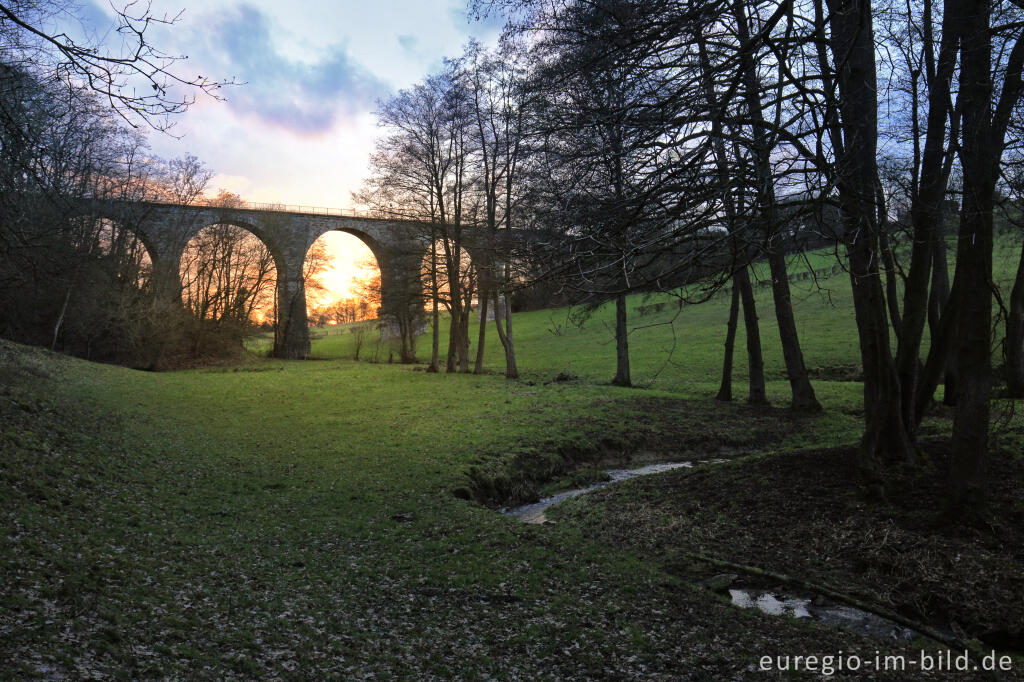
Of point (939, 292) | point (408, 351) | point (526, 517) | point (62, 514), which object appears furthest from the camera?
point (408, 351)

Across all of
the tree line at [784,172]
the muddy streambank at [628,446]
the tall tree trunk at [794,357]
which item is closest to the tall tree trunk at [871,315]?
the tree line at [784,172]

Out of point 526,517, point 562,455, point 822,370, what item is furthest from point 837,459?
point 822,370

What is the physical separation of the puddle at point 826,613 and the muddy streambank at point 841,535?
54 mm

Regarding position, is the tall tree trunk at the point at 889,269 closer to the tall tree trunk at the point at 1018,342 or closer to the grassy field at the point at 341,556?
the grassy field at the point at 341,556

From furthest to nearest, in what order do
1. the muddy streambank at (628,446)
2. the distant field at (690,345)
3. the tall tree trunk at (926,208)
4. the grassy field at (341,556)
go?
the distant field at (690,345), the muddy streambank at (628,446), the tall tree trunk at (926,208), the grassy field at (341,556)

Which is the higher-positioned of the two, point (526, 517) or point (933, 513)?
point (933, 513)

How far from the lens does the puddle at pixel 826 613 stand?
5.04 meters

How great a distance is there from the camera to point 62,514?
6.13 meters

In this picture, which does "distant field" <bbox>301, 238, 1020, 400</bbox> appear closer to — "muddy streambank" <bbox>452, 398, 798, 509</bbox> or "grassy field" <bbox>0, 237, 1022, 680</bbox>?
"muddy streambank" <bbox>452, 398, 798, 509</bbox>

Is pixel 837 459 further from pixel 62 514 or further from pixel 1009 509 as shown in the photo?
pixel 62 514

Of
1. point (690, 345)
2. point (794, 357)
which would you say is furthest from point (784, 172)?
point (690, 345)

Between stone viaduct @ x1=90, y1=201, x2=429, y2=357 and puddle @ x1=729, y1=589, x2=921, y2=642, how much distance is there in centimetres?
2352

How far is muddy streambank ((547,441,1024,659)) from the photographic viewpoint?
17.3 ft

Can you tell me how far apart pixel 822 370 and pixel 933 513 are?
2076cm
